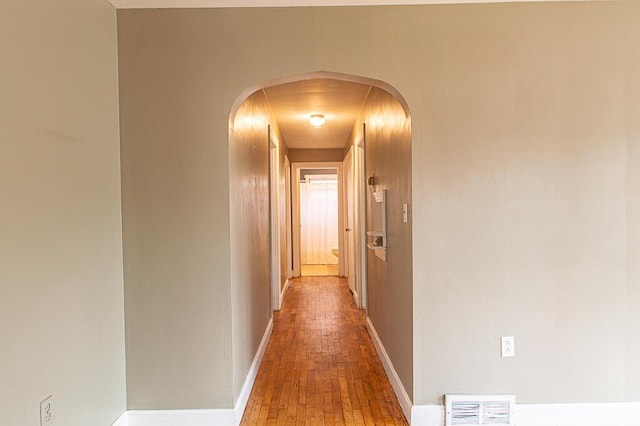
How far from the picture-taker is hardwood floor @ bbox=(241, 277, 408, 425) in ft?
7.42

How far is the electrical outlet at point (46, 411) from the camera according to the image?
1450 millimetres

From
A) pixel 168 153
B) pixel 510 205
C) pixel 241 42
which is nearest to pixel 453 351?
pixel 510 205

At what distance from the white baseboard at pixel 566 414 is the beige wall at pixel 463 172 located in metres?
0.05

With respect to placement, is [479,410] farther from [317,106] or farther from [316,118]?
[316,118]

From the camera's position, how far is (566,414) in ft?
6.84

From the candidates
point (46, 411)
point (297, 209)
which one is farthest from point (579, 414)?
point (297, 209)

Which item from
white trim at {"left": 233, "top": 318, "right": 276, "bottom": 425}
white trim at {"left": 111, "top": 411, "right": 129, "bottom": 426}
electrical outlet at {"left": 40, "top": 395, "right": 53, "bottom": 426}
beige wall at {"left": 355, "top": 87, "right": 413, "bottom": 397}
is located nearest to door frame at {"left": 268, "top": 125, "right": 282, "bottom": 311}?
white trim at {"left": 233, "top": 318, "right": 276, "bottom": 425}

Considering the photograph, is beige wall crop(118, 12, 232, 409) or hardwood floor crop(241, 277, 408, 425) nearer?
beige wall crop(118, 12, 232, 409)

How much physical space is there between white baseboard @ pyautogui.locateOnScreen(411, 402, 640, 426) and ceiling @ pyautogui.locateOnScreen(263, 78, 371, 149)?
7.95 ft

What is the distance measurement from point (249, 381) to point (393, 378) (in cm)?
96

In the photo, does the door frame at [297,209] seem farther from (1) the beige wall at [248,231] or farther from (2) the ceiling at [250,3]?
(2) the ceiling at [250,3]

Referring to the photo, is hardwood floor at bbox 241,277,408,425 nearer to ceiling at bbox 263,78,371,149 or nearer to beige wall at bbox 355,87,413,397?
beige wall at bbox 355,87,413,397

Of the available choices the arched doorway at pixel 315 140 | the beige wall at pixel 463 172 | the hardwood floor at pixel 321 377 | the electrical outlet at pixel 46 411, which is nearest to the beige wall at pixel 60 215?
the electrical outlet at pixel 46 411

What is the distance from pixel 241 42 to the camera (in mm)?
2092
